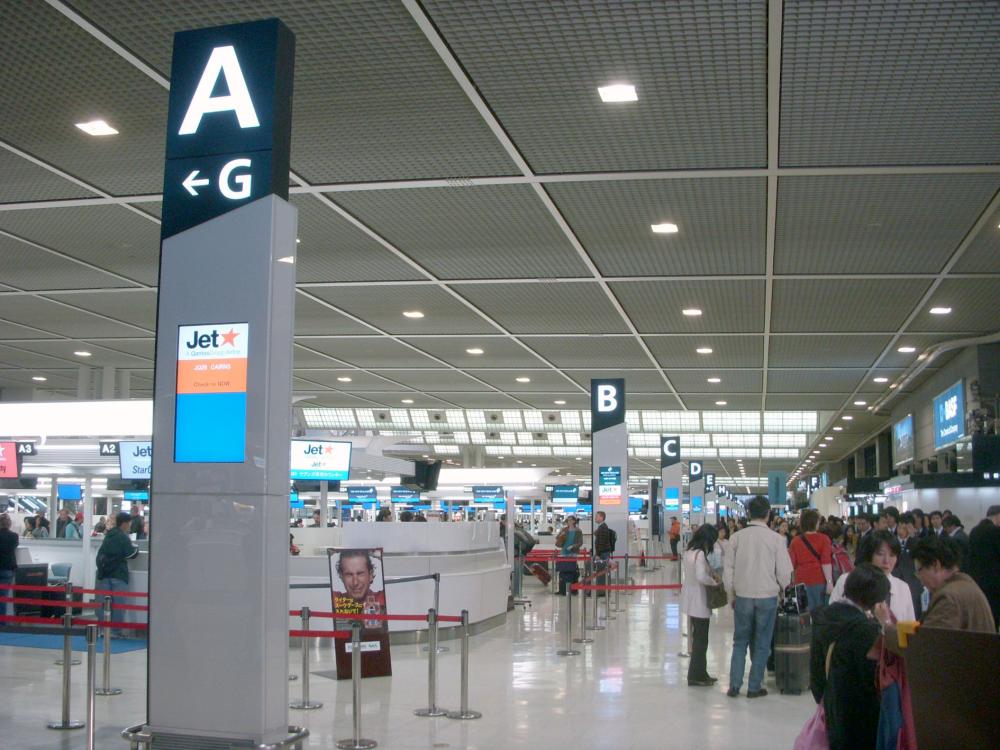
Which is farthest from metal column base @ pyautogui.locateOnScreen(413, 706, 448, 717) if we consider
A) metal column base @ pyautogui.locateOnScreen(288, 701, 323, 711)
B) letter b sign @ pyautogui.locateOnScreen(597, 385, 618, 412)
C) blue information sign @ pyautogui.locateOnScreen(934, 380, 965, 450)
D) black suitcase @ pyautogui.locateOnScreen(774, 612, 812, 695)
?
blue information sign @ pyautogui.locateOnScreen(934, 380, 965, 450)

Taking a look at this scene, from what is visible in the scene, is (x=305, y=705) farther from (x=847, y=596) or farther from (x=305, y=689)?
(x=847, y=596)

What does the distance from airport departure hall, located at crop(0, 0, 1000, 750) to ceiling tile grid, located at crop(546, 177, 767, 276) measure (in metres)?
0.06

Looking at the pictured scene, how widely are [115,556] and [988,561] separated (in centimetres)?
1118

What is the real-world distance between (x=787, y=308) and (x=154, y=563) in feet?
37.3

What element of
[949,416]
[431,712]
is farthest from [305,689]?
[949,416]

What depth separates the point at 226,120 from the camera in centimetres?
593

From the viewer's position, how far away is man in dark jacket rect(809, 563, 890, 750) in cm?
494

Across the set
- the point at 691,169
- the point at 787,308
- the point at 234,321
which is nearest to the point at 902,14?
the point at 691,169

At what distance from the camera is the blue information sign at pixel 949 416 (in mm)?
18750

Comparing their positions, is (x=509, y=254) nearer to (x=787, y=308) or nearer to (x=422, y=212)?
(x=422, y=212)

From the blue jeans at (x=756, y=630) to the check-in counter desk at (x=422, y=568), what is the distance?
553cm

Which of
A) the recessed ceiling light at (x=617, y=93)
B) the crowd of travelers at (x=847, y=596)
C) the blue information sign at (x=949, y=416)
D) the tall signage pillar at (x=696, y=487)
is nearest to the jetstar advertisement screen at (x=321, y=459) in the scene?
the crowd of travelers at (x=847, y=596)

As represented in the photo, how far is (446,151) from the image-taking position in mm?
9008

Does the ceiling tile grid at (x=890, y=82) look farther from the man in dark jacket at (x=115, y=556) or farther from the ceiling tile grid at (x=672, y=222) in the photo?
the man in dark jacket at (x=115, y=556)
